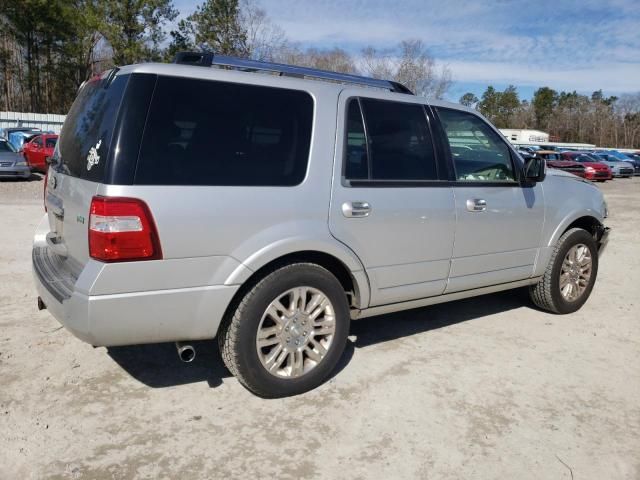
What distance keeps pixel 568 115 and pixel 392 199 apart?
98.1 metres

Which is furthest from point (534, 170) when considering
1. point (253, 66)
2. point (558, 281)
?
point (253, 66)

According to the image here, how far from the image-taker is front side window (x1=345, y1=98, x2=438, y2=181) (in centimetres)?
370

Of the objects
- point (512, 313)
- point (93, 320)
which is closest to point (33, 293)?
point (93, 320)

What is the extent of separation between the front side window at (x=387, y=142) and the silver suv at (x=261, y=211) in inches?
0.5

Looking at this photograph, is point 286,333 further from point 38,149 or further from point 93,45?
point 93,45

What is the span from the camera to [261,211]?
323 cm

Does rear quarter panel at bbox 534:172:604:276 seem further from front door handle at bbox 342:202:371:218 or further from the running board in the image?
front door handle at bbox 342:202:371:218

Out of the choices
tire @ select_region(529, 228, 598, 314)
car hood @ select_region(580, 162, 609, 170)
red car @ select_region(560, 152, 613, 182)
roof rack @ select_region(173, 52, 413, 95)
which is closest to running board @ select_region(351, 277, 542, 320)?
tire @ select_region(529, 228, 598, 314)

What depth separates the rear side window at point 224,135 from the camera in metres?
2.97

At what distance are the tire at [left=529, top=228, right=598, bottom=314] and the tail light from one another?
3723mm

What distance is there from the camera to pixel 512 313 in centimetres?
547

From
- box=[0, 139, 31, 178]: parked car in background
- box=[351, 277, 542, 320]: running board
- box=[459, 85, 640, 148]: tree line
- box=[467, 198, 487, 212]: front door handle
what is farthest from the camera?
box=[459, 85, 640, 148]: tree line

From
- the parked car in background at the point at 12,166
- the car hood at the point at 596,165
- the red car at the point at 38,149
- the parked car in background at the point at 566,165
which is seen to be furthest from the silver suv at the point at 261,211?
the car hood at the point at 596,165

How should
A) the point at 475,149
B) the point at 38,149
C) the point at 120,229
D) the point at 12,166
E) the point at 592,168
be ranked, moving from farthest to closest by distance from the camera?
1. the point at 592,168
2. the point at 38,149
3. the point at 12,166
4. the point at 475,149
5. the point at 120,229
